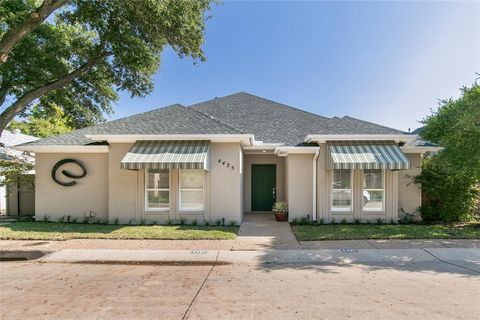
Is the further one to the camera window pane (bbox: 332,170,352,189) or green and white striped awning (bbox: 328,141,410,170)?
window pane (bbox: 332,170,352,189)

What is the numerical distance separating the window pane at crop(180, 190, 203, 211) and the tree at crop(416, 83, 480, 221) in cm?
1048

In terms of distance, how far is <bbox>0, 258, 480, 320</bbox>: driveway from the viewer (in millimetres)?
4766

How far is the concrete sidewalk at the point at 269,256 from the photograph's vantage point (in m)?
7.65

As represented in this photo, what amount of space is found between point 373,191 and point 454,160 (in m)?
3.34

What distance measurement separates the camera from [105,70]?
55.6 feet

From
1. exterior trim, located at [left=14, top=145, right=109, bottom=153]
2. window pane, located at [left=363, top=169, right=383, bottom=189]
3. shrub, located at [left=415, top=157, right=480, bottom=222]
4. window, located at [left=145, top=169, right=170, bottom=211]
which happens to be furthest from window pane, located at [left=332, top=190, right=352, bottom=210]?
exterior trim, located at [left=14, top=145, right=109, bottom=153]

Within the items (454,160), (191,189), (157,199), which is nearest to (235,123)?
(191,189)

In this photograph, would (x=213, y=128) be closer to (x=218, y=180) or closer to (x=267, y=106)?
(x=218, y=180)

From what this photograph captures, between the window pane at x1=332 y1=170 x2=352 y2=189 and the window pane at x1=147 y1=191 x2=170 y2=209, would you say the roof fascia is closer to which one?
the window pane at x1=332 y1=170 x2=352 y2=189

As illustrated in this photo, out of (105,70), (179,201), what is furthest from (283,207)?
(105,70)

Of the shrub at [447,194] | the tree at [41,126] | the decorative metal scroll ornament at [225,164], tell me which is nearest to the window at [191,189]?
the decorative metal scroll ornament at [225,164]

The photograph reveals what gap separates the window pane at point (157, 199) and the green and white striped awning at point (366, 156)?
756 cm

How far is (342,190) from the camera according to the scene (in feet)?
42.4

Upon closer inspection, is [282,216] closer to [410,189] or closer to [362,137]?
[362,137]
